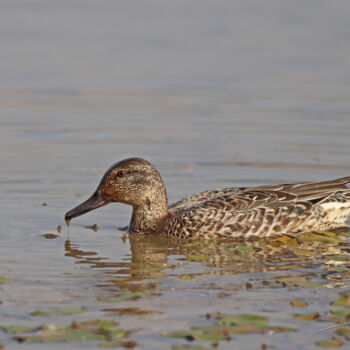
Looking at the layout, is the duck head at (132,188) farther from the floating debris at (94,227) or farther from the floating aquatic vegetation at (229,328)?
the floating aquatic vegetation at (229,328)

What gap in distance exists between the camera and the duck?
1148cm

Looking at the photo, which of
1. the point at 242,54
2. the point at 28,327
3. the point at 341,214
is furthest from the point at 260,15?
the point at 28,327

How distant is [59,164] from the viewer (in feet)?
47.4

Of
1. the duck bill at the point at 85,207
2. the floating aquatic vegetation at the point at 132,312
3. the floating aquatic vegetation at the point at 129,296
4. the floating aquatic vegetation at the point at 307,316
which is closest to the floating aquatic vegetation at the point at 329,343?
the floating aquatic vegetation at the point at 307,316

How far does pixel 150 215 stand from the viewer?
11.8m

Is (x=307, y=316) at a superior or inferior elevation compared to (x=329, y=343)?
superior

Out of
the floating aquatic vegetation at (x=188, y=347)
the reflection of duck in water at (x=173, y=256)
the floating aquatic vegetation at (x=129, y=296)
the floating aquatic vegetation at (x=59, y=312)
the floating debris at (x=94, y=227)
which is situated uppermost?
the floating debris at (x=94, y=227)

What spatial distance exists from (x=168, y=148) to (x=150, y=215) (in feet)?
12.6

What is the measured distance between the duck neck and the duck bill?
45 cm

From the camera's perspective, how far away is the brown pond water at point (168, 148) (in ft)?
26.2

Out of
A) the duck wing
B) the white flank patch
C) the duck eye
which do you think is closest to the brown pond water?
the white flank patch

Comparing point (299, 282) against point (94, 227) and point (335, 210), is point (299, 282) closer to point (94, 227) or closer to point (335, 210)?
point (335, 210)

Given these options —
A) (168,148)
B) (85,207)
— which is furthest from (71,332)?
(168,148)

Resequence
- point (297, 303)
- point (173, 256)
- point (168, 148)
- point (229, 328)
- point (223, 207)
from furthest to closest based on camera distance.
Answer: point (168, 148), point (223, 207), point (173, 256), point (297, 303), point (229, 328)
